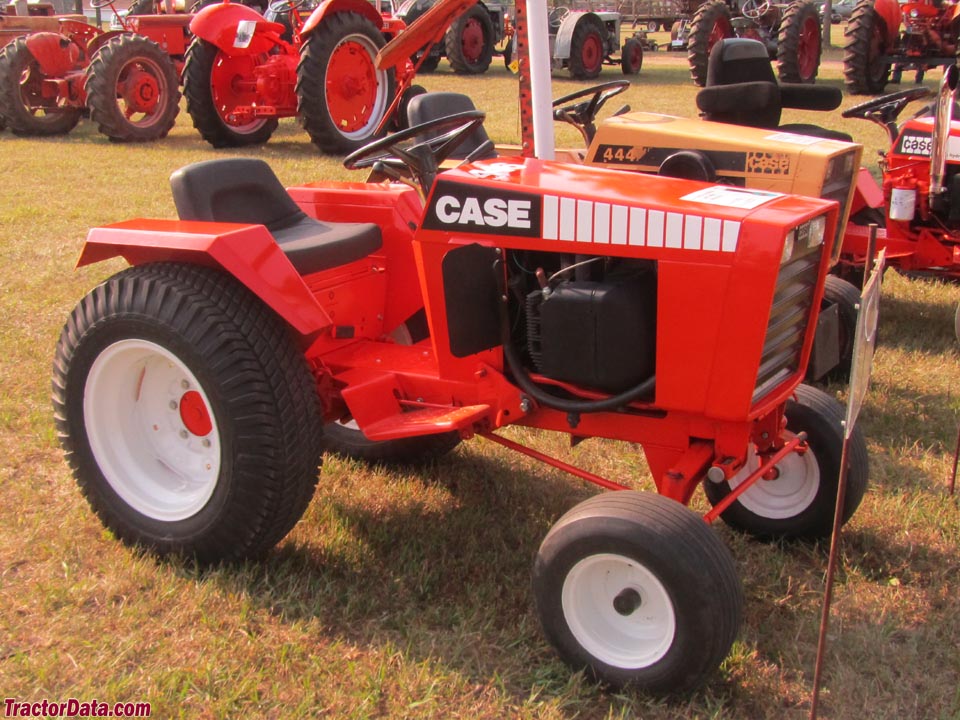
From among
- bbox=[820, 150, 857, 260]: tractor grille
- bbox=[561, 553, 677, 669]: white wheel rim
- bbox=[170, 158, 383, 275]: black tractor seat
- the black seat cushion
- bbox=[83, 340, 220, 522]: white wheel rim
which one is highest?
the black seat cushion

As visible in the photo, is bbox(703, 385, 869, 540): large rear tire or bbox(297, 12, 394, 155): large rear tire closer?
bbox(703, 385, 869, 540): large rear tire

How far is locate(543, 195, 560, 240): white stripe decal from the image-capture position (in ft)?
8.31

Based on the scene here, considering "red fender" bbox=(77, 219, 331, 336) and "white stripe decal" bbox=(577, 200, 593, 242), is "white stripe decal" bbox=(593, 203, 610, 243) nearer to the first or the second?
"white stripe decal" bbox=(577, 200, 593, 242)

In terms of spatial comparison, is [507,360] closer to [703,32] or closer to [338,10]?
[338,10]

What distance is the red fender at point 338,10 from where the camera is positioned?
9.27 metres

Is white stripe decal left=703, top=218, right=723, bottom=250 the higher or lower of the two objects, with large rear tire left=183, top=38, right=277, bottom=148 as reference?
higher

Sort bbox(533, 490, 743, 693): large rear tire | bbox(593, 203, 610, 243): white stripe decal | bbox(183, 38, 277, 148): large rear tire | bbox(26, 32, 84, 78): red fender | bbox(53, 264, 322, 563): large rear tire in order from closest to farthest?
bbox(533, 490, 743, 693): large rear tire
bbox(593, 203, 610, 243): white stripe decal
bbox(53, 264, 322, 563): large rear tire
bbox(183, 38, 277, 148): large rear tire
bbox(26, 32, 84, 78): red fender

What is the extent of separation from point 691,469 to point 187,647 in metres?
1.39

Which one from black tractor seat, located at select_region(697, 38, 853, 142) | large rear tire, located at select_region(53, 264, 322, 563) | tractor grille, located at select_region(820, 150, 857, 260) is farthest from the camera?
black tractor seat, located at select_region(697, 38, 853, 142)

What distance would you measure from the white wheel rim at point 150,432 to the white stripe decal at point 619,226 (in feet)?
4.22

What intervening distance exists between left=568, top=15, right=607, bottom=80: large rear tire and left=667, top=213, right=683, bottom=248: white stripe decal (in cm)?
1529

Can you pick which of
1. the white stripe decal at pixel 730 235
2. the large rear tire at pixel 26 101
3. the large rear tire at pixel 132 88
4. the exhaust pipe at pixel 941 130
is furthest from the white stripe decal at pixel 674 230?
the large rear tire at pixel 26 101

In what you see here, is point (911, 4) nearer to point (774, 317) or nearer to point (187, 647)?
point (774, 317)

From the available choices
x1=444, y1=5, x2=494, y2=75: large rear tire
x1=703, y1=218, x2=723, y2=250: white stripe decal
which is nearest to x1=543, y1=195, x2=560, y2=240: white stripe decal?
x1=703, y1=218, x2=723, y2=250: white stripe decal
